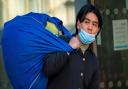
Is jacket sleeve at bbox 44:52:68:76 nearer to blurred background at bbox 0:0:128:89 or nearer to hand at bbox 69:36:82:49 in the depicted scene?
hand at bbox 69:36:82:49

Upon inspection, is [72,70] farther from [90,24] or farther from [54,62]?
[90,24]

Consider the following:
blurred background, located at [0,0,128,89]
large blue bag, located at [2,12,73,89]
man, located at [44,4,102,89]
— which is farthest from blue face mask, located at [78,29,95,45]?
blurred background, located at [0,0,128,89]

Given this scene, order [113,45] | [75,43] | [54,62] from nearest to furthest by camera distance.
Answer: [54,62] < [75,43] < [113,45]

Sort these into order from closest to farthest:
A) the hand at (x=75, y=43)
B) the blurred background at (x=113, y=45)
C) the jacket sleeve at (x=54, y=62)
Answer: the jacket sleeve at (x=54, y=62) → the hand at (x=75, y=43) → the blurred background at (x=113, y=45)

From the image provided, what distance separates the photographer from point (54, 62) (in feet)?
10.8

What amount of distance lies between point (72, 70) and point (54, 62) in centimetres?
24

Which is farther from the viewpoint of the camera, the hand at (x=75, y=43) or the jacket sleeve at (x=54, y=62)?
the hand at (x=75, y=43)

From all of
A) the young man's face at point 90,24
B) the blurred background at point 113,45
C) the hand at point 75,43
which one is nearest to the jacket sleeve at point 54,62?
the hand at point 75,43

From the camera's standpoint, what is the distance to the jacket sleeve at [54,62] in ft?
10.8

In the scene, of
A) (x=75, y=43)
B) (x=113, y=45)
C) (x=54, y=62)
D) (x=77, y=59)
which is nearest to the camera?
(x=54, y=62)

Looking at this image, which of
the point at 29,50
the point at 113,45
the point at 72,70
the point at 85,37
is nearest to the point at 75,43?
the point at 85,37

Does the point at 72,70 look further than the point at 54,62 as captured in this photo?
Yes

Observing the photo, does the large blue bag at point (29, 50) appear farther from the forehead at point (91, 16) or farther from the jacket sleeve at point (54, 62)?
the forehead at point (91, 16)

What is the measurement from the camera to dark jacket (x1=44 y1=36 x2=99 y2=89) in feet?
10.8
